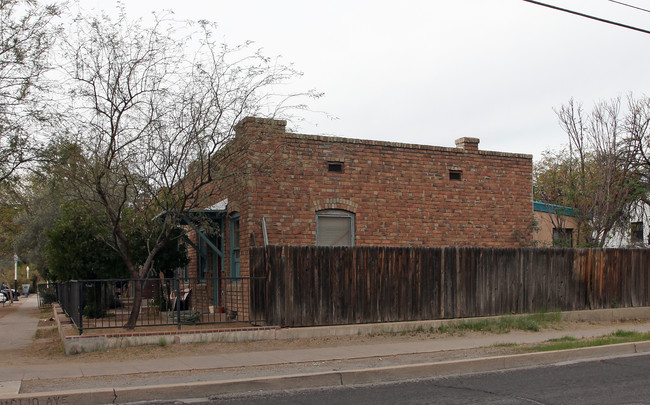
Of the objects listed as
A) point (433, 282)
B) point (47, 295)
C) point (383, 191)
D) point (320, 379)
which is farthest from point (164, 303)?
point (47, 295)

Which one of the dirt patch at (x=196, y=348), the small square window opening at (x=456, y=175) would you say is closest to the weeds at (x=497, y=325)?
the dirt patch at (x=196, y=348)

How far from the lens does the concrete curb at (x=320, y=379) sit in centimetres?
814

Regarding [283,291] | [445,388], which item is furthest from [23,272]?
[445,388]

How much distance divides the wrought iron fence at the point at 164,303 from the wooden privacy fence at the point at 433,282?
0.69 metres

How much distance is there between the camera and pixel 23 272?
7850 centimetres

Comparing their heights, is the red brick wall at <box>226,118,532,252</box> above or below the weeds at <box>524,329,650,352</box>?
above

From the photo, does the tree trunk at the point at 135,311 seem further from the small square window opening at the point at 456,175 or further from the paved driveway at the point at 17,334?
the small square window opening at the point at 456,175

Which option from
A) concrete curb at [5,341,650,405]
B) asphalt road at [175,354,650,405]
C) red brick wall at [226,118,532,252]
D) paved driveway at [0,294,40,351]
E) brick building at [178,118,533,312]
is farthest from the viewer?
red brick wall at [226,118,532,252]

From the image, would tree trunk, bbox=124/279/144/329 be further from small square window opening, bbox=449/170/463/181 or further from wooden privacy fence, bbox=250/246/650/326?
small square window opening, bbox=449/170/463/181

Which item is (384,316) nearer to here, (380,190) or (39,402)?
(380,190)

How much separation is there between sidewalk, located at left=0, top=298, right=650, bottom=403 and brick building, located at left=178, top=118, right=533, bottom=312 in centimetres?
421

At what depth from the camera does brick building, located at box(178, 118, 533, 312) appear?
49.6ft

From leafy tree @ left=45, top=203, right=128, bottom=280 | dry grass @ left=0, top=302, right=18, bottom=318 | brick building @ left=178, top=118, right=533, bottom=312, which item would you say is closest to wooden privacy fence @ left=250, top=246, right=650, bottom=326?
brick building @ left=178, top=118, right=533, bottom=312

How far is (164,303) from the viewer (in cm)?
1722
